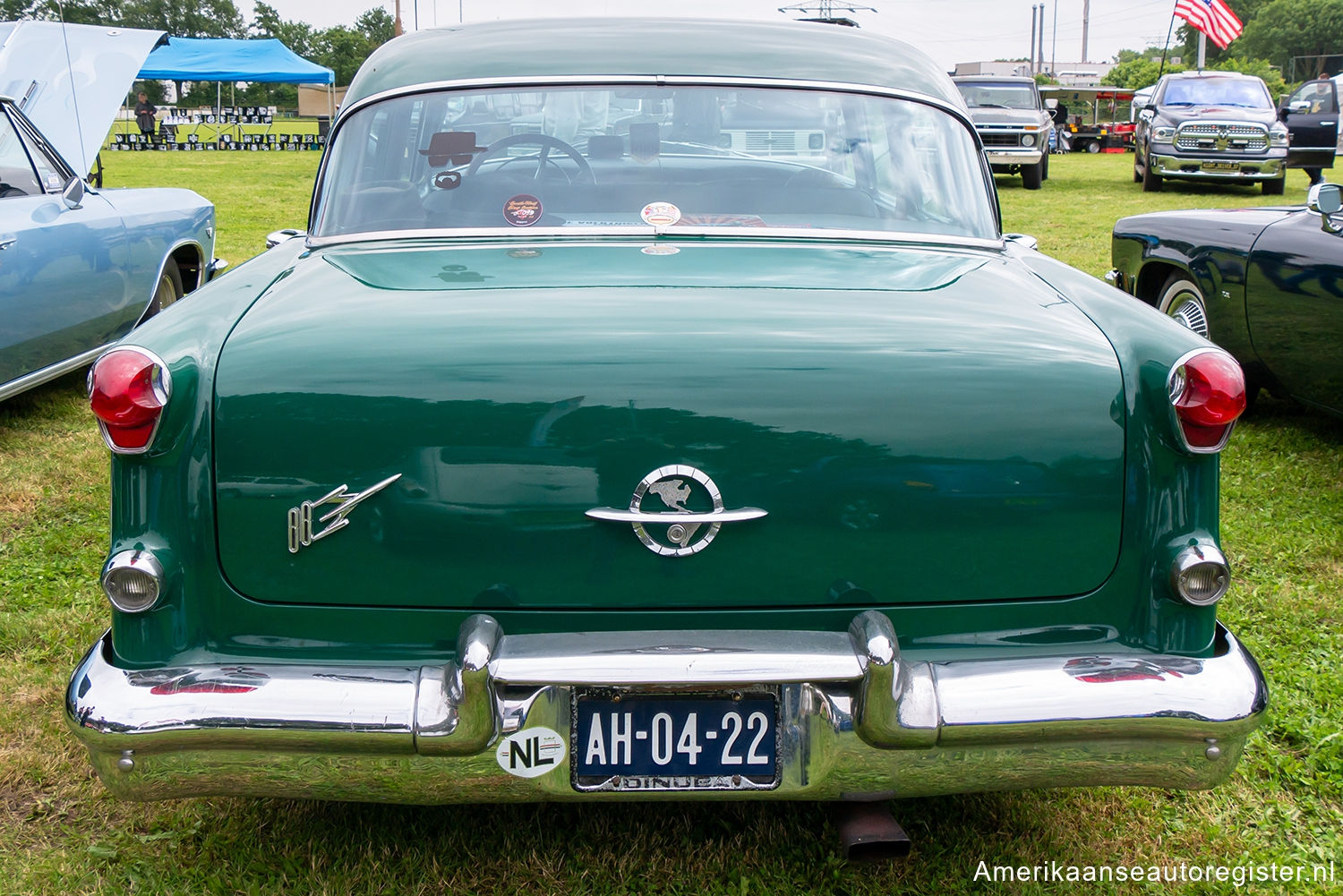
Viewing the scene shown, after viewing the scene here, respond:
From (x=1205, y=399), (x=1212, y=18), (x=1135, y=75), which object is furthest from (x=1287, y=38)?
(x=1205, y=399)

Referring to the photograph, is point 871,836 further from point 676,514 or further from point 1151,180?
point 1151,180

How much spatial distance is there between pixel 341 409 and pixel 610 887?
3.67 ft

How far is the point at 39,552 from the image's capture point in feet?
Result: 13.6

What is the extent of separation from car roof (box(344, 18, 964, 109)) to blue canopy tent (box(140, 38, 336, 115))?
2985cm

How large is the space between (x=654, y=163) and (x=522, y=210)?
15.1 inches

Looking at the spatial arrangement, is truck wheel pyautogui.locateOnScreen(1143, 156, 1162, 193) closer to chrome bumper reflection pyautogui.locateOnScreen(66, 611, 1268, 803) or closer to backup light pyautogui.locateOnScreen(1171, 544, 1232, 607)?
backup light pyautogui.locateOnScreen(1171, 544, 1232, 607)

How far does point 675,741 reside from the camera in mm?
1981

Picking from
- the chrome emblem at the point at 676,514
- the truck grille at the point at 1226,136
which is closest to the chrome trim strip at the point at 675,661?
the chrome emblem at the point at 676,514

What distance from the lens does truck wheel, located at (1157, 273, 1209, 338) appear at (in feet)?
18.5

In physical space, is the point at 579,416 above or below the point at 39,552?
above

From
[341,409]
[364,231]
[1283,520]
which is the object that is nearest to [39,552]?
[364,231]

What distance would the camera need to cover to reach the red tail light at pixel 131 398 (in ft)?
6.52

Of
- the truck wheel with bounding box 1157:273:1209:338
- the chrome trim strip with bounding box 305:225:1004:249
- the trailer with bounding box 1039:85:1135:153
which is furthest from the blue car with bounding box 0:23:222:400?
the trailer with bounding box 1039:85:1135:153

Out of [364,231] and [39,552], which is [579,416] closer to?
[364,231]
